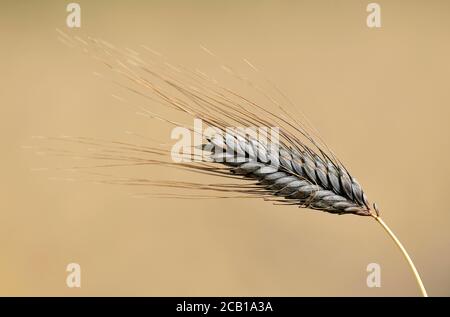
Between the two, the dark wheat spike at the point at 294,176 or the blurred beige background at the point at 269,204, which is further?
the blurred beige background at the point at 269,204

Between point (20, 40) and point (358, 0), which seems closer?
point (358, 0)

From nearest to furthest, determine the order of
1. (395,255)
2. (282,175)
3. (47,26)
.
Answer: (282,175), (395,255), (47,26)

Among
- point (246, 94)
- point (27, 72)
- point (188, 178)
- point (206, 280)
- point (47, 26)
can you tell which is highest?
point (47, 26)

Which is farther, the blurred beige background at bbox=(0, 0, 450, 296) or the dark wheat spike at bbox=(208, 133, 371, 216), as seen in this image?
the blurred beige background at bbox=(0, 0, 450, 296)

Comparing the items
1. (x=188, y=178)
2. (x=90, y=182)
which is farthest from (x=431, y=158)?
(x=90, y=182)

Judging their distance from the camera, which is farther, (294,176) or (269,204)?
(269,204)

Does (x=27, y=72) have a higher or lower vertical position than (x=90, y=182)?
higher

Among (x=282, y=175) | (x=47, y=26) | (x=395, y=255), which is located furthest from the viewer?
(x=47, y=26)

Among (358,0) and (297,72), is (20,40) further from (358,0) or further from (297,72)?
(358,0)
